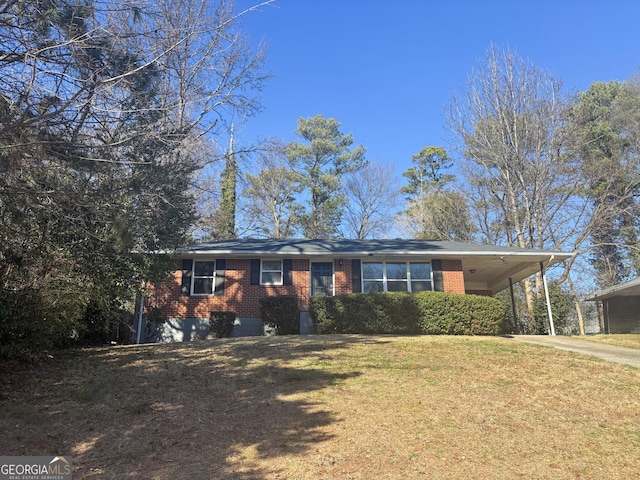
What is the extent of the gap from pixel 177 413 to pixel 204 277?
10247mm

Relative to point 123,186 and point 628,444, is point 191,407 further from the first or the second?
point 628,444

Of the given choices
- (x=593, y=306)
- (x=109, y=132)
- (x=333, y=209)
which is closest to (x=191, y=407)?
(x=109, y=132)

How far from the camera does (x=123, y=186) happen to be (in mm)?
7098

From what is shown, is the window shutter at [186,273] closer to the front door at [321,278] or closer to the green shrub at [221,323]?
the green shrub at [221,323]

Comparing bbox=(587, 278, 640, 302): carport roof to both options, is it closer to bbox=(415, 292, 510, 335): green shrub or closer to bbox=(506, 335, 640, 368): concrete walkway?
bbox=(506, 335, 640, 368): concrete walkway

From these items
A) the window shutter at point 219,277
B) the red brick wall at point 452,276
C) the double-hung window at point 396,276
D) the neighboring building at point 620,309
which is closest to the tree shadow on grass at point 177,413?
the window shutter at point 219,277

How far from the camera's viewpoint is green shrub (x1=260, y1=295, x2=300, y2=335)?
46.6 ft

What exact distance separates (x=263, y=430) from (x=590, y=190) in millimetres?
26782

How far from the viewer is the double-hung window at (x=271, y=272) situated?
52.7 ft

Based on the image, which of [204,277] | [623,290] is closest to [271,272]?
[204,277]

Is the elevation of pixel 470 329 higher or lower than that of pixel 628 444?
higher

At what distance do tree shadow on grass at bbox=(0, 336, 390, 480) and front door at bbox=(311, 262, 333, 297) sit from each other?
6663 mm

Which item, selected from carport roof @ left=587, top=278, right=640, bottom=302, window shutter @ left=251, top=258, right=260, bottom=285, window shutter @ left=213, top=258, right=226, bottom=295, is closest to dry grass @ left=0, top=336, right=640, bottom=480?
window shutter @ left=213, top=258, right=226, bottom=295

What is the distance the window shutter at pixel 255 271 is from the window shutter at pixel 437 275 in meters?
6.06
